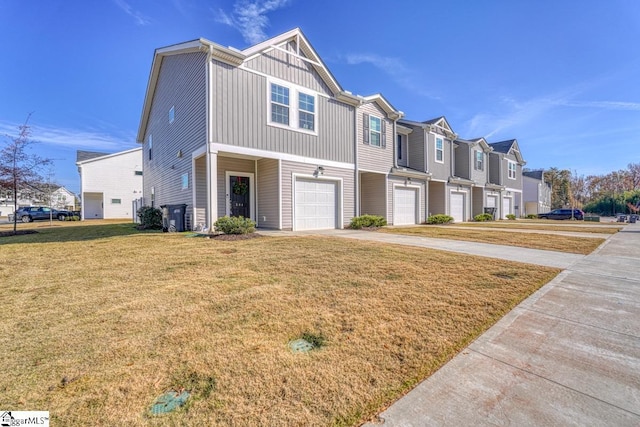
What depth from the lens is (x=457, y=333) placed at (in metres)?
2.73

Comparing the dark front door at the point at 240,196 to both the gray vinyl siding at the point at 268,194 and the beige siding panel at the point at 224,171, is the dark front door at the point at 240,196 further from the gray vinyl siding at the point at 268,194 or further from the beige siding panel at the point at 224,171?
the gray vinyl siding at the point at 268,194

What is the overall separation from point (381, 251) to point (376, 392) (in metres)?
4.57

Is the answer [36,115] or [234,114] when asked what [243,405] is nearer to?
[234,114]

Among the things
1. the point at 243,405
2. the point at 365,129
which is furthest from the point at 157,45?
the point at 243,405

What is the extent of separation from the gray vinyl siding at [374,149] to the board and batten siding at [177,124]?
712 cm

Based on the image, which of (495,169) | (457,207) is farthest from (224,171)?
(495,169)

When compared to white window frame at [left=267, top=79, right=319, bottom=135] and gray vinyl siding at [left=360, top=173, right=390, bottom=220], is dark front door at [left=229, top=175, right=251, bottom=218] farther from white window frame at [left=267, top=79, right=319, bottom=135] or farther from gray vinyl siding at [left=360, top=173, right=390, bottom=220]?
gray vinyl siding at [left=360, top=173, right=390, bottom=220]

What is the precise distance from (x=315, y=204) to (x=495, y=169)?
21.2m

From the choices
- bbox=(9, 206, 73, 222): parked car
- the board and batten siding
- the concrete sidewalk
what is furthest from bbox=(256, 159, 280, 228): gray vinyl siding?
bbox=(9, 206, 73, 222): parked car

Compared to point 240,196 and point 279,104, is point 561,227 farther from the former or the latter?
point 240,196

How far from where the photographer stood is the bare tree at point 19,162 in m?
11.5

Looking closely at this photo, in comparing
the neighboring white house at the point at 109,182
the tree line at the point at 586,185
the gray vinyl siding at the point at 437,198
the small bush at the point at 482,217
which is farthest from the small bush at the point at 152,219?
the tree line at the point at 586,185

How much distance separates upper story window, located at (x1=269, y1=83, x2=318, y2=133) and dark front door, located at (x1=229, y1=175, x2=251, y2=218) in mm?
2876

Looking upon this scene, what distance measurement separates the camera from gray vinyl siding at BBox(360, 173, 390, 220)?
48.1 feet
